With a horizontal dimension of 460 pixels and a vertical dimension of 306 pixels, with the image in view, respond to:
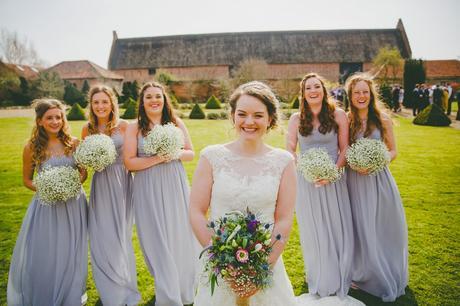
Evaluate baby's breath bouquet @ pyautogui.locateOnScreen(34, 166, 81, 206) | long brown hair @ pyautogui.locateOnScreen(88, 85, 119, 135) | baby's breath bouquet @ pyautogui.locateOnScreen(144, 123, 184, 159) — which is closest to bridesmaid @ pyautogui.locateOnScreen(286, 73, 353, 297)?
baby's breath bouquet @ pyautogui.locateOnScreen(144, 123, 184, 159)

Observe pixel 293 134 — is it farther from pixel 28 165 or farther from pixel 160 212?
pixel 28 165

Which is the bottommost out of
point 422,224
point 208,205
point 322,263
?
point 422,224

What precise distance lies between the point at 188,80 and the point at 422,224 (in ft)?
129

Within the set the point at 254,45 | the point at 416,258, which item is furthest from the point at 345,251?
the point at 254,45

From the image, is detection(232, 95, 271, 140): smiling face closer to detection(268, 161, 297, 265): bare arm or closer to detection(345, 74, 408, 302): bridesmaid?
detection(268, 161, 297, 265): bare arm

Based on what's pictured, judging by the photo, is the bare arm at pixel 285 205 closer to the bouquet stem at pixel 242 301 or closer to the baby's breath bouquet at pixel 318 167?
the bouquet stem at pixel 242 301

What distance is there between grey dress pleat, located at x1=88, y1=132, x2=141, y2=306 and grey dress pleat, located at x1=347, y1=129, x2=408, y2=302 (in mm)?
3219

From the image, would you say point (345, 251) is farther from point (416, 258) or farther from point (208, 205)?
point (208, 205)

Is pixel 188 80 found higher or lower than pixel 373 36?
lower

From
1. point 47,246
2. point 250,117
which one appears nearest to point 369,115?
point 250,117

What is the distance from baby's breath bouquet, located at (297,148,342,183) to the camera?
417 centimetres

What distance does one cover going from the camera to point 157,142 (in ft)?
13.7

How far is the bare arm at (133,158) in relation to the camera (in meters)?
4.36

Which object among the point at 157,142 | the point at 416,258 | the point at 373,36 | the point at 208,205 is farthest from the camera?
the point at 373,36
